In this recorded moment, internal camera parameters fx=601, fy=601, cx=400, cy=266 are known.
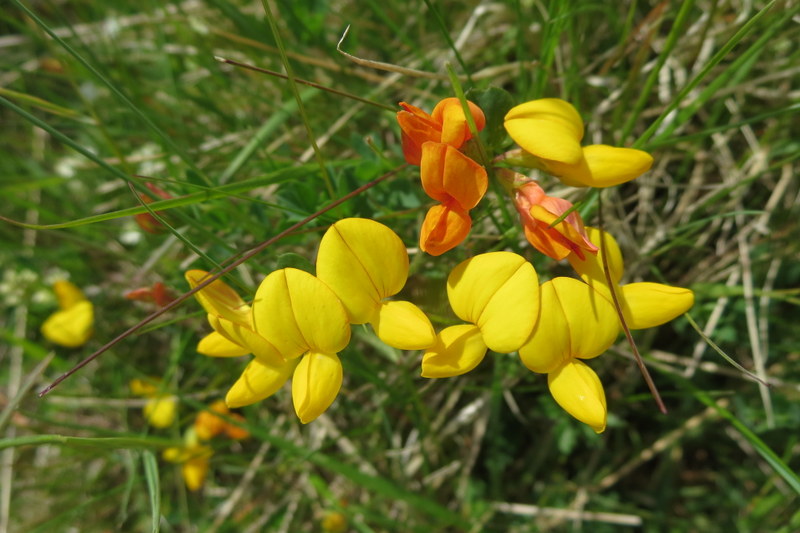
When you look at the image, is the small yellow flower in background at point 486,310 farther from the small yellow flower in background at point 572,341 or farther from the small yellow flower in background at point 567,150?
the small yellow flower in background at point 567,150

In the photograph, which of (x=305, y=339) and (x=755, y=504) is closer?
(x=305, y=339)

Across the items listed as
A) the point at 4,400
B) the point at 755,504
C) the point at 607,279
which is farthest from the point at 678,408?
the point at 4,400

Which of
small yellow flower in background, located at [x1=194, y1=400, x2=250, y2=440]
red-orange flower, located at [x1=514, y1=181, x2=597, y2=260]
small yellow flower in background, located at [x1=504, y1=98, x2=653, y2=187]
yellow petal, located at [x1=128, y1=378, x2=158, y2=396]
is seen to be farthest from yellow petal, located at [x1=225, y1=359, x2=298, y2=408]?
yellow petal, located at [x1=128, y1=378, x2=158, y2=396]

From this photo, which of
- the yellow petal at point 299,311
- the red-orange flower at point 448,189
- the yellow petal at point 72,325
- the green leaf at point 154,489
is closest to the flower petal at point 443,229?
the red-orange flower at point 448,189

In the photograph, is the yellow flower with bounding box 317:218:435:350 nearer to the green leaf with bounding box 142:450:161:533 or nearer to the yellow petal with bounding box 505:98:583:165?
the yellow petal with bounding box 505:98:583:165

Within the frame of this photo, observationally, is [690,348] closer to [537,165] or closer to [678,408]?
[678,408]

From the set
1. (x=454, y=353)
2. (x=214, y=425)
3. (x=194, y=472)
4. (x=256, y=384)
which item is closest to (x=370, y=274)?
(x=454, y=353)

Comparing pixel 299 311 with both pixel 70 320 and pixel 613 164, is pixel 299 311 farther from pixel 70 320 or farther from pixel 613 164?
pixel 70 320
